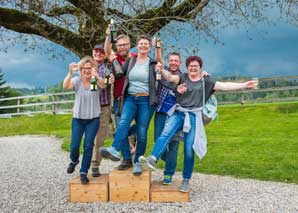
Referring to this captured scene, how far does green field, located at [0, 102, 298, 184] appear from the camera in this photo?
31.3 feet

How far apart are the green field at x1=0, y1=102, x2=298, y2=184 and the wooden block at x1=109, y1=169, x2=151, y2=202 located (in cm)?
292

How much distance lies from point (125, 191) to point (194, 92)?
5.65 feet

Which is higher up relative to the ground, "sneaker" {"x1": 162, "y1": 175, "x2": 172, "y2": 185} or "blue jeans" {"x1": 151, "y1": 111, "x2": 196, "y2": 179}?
"blue jeans" {"x1": 151, "y1": 111, "x2": 196, "y2": 179}

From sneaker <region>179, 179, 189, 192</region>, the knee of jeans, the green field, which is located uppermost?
the knee of jeans

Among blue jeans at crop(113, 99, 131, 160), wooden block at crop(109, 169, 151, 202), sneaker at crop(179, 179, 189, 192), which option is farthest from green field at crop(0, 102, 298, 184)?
wooden block at crop(109, 169, 151, 202)

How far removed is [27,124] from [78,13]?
522 inches

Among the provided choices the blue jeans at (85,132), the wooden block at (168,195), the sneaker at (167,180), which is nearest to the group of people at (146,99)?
the blue jeans at (85,132)

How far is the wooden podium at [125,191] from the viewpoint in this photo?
6.61m

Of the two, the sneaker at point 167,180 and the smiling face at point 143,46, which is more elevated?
the smiling face at point 143,46

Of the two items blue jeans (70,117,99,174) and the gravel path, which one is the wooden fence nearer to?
the gravel path

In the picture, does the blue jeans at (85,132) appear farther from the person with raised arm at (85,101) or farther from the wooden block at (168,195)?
the wooden block at (168,195)

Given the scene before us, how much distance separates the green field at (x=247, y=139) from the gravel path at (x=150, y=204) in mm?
991

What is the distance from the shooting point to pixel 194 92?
650 cm

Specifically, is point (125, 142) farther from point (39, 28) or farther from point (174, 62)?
point (39, 28)
